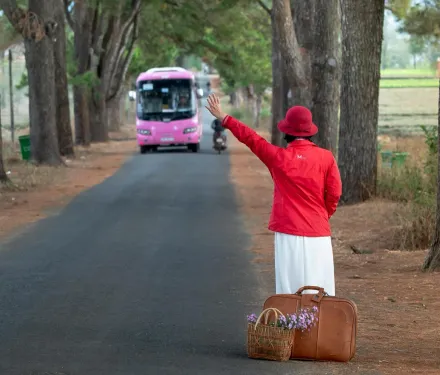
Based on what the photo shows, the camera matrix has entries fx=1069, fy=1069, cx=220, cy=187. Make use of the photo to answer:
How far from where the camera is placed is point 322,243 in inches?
320

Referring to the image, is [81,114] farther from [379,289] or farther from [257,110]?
[379,289]

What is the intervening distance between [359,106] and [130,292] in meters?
9.52

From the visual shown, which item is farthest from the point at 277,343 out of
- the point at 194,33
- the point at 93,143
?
the point at 194,33

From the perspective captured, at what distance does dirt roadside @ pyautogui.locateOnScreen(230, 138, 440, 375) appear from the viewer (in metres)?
8.05

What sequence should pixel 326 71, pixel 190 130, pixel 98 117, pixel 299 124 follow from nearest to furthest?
pixel 299 124
pixel 326 71
pixel 190 130
pixel 98 117

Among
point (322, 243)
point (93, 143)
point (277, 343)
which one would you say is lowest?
point (93, 143)

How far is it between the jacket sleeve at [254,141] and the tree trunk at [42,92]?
831 inches

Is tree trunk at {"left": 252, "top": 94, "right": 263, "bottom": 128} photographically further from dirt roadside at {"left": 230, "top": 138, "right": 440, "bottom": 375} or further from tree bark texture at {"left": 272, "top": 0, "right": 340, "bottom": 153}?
dirt roadside at {"left": 230, "top": 138, "right": 440, "bottom": 375}

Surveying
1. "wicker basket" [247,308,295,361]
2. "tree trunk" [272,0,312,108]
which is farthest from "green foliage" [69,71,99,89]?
"wicker basket" [247,308,295,361]

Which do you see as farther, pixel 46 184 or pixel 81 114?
pixel 81 114

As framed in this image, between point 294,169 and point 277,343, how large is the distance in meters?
1.32

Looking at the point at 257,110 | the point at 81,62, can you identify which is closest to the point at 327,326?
the point at 81,62

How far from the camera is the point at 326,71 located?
888 inches

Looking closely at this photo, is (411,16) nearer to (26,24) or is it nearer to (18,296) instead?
(26,24)
